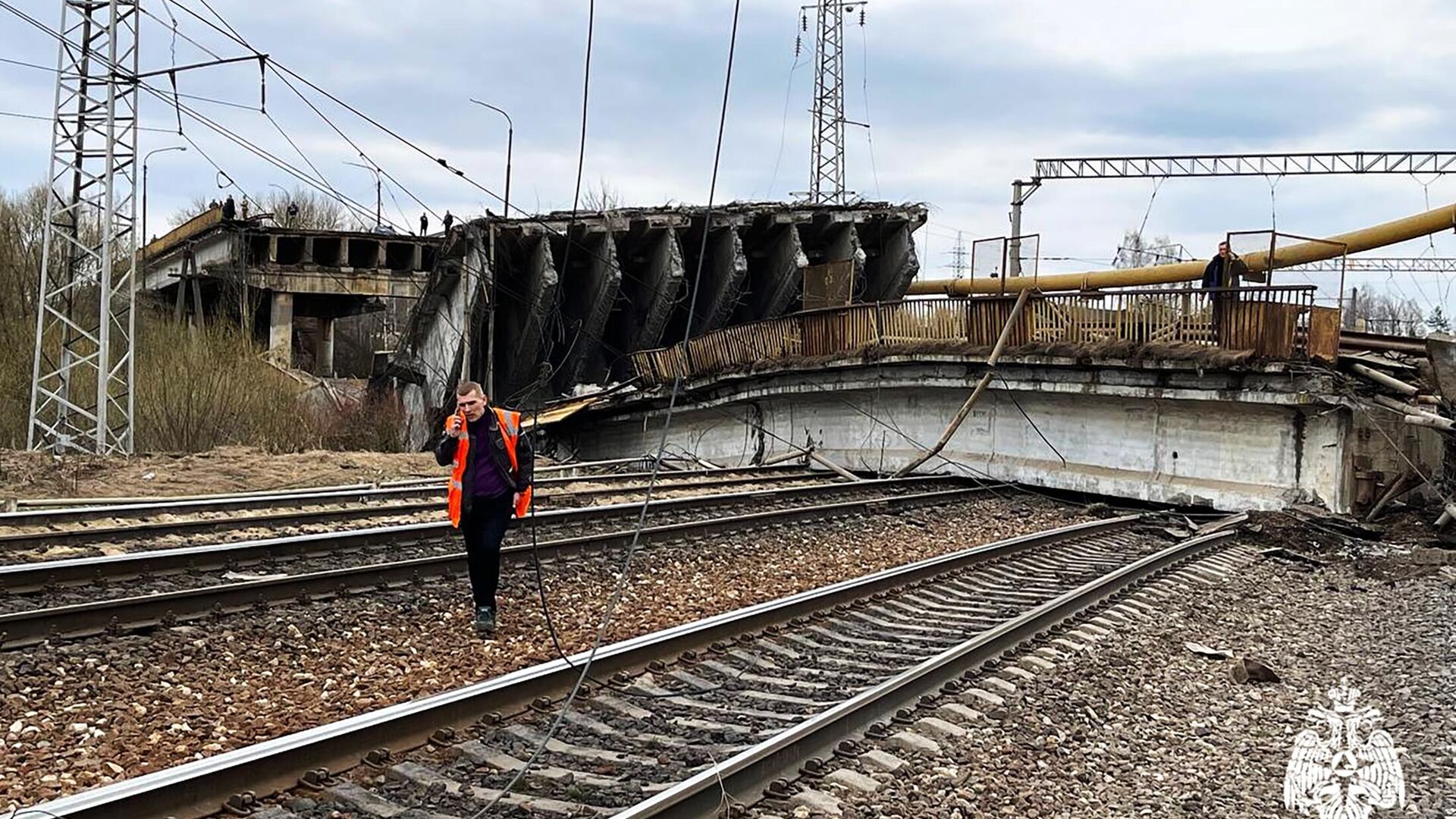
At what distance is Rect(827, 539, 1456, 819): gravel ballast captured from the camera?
5492mm

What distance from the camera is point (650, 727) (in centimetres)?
620

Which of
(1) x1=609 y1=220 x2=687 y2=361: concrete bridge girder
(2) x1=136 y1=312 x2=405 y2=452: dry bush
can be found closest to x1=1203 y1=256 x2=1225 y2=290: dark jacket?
(1) x1=609 y1=220 x2=687 y2=361: concrete bridge girder

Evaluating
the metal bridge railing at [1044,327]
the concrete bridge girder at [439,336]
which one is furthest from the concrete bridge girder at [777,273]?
the concrete bridge girder at [439,336]

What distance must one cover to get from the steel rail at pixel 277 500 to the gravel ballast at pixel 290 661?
11.3 ft

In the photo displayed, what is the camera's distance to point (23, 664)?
21.6ft

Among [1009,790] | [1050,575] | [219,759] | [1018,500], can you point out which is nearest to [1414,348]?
[1018,500]

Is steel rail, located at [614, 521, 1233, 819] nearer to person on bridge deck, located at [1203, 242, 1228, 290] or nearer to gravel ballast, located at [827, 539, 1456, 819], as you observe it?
gravel ballast, located at [827, 539, 1456, 819]

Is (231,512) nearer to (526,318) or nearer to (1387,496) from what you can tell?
(1387,496)

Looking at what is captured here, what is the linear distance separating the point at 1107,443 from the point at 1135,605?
969cm

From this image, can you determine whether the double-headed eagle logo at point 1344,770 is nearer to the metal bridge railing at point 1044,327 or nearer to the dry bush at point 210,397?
the metal bridge railing at point 1044,327

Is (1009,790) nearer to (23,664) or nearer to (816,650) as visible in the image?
(816,650)

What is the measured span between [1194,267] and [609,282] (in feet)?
46.6

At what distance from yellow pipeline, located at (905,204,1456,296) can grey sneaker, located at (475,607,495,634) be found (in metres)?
16.0

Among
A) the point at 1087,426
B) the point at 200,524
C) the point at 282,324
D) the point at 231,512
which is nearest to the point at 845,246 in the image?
the point at 1087,426
